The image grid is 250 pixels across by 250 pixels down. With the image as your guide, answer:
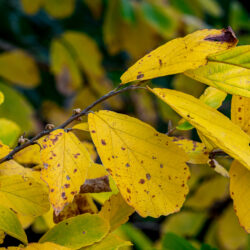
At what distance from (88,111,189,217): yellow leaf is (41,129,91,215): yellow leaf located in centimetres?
3

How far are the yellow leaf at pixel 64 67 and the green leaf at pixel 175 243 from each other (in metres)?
0.88

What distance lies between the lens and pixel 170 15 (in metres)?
1.22

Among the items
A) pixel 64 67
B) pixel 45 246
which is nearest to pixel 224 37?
pixel 45 246

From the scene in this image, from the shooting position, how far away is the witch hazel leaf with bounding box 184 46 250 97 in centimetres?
37

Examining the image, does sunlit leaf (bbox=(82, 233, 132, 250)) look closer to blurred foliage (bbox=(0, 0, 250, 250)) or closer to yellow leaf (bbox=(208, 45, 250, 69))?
yellow leaf (bbox=(208, 45, 250, 69))

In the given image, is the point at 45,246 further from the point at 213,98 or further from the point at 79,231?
the point at 213,98

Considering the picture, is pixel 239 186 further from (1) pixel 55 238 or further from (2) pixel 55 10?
(2) pixel 55 10

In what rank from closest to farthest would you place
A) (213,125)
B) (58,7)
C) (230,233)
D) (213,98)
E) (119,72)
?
(213,125)
(213,98)
(230,233)
(58,7)
(119,72)

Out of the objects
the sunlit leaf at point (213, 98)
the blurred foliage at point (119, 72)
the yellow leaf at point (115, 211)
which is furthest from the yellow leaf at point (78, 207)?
the blurred foliage at point (119, 72)


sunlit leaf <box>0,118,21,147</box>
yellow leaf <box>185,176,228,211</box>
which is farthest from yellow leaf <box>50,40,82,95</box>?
sunlit leaf <box>0,118,21,147</box>

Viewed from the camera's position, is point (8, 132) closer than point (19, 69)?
Yes

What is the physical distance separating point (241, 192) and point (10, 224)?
0.20 m

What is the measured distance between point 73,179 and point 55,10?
1.01m

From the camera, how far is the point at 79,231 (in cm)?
42
